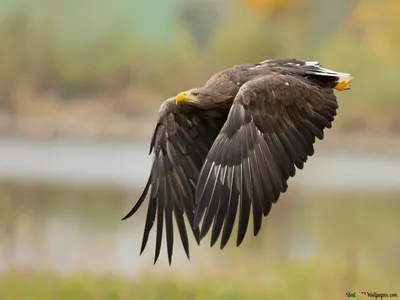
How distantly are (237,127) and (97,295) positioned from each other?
124 inches

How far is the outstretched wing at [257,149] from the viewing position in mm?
8367

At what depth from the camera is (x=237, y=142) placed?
28.3ft

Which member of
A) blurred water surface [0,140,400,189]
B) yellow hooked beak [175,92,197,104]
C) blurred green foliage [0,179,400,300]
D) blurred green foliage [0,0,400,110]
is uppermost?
blurred green foliage [0,0,400,110]

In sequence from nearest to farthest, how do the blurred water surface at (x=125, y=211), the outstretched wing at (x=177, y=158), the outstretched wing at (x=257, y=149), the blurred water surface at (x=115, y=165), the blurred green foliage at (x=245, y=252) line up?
the outstretched wing at (x=257, y=149) → the outstretched wing at (x=177, y=158) → the blurred green foliage at (x=245, y=252) → the blurred water surface at (x=125, y=211) → the blurred water surface at (x=115, y=165)

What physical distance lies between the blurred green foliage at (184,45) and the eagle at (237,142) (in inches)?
473

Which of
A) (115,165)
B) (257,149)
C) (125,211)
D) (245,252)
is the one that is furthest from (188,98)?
(115,165)

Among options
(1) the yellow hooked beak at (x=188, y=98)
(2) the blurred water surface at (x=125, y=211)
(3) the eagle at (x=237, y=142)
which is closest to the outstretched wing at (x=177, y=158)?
(3) the eagle at (x=237, y=142)

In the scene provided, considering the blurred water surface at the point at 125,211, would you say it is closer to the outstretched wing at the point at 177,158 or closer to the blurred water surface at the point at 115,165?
the blurred water surface at the point at 115,165

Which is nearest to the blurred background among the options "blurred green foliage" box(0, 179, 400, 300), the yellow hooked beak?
"blurred green foliage" box(0, 179, 400, 300)

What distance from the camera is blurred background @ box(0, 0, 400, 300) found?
11984 millimetres

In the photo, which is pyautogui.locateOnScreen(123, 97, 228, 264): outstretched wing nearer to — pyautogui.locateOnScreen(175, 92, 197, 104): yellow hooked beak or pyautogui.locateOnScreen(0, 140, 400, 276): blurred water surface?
pyautogui.locateOnScreen(175, 92, 197, 104): yellow hooked beak

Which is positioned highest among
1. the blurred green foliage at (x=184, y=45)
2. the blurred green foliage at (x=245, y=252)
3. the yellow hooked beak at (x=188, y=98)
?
the blurred green foliage at (x=184, y=45)

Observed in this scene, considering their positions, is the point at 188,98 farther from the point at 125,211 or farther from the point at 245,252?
the point at 125,211

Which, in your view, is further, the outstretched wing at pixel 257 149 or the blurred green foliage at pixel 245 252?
the blurred green foliage at pixel 245 252
